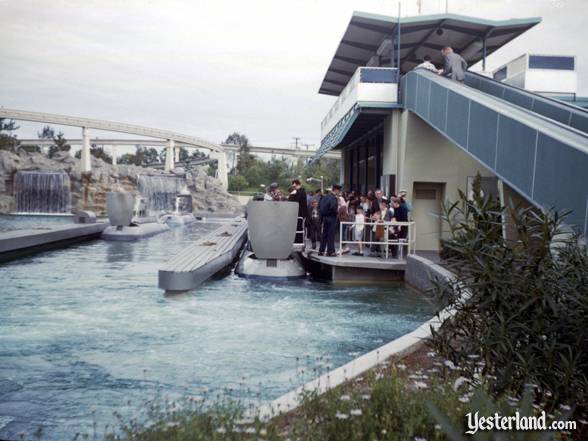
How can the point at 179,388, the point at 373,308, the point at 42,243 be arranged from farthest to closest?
the point at 42,243 < the point at 373,308 < the point at 179,388

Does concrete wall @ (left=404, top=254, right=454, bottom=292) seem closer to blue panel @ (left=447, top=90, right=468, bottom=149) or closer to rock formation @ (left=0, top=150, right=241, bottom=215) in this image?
blue panel @ (left=447, top=90, right=468, bottom=149)

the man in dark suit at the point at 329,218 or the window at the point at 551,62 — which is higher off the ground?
the window at the point at 551,62

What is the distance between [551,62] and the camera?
19.8 meters

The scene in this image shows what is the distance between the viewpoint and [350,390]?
4.27m

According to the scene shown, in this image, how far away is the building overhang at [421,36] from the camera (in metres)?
18.1

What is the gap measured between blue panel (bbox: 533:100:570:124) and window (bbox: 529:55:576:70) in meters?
6.40

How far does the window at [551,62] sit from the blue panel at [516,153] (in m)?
11.2

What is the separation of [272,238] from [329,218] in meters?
1.57

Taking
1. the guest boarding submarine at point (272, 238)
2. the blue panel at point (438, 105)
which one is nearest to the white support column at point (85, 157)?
the guest boarding submarine at point (272, 238)

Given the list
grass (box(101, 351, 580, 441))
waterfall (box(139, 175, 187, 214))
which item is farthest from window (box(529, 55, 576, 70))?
waterfall (box(139, 175, 187, 214))

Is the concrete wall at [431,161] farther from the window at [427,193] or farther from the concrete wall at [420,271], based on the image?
the concrete wall at [420,271]

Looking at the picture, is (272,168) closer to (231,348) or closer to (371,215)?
(371,215)

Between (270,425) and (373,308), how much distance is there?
7009 millimetres

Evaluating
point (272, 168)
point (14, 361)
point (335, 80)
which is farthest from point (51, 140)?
point (14, 361)
